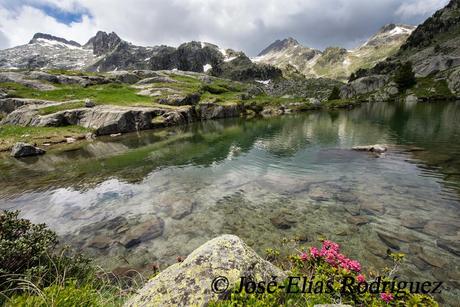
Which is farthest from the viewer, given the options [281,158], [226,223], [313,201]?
[281,158]

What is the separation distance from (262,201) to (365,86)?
204 metres

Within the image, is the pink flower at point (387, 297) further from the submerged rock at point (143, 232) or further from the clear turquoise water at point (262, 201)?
the submerged rock at point (143, 232)

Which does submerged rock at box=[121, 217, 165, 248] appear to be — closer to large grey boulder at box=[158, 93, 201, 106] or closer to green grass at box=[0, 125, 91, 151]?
green grass at box=[0, 125, 91, 151]

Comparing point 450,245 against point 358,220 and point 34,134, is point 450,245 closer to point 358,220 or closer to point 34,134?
point 358,220

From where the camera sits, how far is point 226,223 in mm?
15508

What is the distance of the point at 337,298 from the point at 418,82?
20950 cm

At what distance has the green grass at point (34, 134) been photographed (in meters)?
54.7

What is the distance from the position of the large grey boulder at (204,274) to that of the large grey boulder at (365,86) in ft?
676

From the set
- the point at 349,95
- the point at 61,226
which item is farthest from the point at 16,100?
the point at 349,95

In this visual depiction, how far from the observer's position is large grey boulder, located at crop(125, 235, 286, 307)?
5262 mm

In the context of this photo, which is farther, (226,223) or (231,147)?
(231,147)

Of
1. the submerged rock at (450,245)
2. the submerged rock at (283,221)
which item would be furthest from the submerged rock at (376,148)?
the submerged rock at (283,221)

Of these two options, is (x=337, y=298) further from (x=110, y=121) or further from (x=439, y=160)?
(x=110, y=121)

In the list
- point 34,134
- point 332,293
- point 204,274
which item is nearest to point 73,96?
point 34,134
